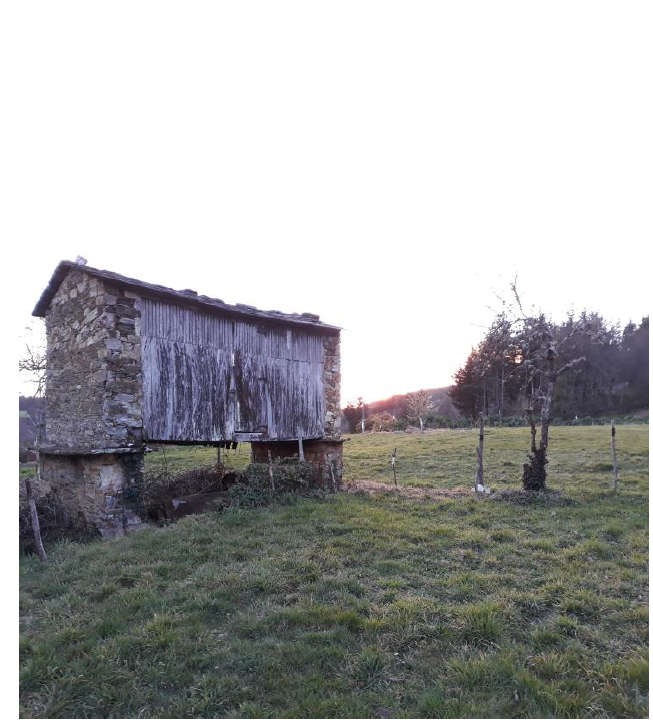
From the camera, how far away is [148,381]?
8945 mm

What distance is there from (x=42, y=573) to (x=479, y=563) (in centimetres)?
634

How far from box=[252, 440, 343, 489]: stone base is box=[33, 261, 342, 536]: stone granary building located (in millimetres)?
63

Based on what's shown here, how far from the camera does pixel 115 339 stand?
8.55 metres

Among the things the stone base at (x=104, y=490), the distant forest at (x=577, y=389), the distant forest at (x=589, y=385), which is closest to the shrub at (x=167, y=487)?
the stone base at (x=104, y=490)

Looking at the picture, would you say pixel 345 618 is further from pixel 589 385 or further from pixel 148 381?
pixel 589 385

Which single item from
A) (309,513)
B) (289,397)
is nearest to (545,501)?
(309,513)

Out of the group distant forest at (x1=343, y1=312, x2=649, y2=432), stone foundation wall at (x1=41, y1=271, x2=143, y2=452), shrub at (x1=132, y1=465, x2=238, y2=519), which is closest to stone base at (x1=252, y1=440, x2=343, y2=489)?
shrub at (x1=132, y1=465, x2=238, y2=519)

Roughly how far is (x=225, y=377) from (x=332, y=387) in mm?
3516

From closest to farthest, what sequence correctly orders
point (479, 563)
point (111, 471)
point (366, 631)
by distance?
point (366, 631)
point (479, 563)
point (111, 471)

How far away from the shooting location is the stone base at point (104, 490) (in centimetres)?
827

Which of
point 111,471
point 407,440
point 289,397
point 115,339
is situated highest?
point 115,339

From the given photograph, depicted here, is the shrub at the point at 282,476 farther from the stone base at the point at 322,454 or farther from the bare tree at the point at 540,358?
the bare tree at the point at 540,358

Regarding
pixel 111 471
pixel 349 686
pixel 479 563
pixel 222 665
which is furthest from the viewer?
pixel 111 471

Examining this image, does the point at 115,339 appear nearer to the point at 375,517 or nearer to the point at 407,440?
the point at 375,517
